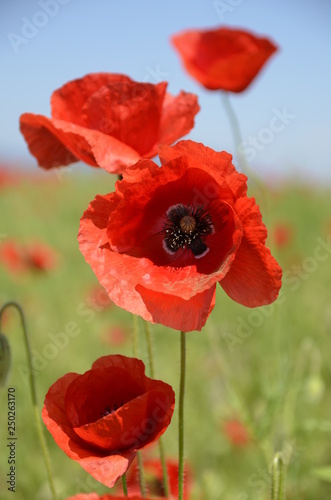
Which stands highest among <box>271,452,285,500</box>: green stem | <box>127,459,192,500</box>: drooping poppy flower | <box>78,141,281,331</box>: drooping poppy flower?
<box>78,141,281,331</box>: drooping poppy flower

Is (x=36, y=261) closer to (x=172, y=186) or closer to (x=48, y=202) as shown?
(x=172, y=186)

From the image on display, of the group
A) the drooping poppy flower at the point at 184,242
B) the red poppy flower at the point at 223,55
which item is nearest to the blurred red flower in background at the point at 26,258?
the red poppy flower at the point at 223,55

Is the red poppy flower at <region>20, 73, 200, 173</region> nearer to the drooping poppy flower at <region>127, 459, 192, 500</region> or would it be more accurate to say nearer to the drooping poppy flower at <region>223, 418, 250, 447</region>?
the drooping poppy flower at <region>127, 459, 192, 500</region>

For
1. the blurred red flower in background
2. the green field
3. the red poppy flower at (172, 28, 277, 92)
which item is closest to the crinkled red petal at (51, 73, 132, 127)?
the green field

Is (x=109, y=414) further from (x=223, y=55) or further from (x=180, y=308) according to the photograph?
(x=223, y=55)

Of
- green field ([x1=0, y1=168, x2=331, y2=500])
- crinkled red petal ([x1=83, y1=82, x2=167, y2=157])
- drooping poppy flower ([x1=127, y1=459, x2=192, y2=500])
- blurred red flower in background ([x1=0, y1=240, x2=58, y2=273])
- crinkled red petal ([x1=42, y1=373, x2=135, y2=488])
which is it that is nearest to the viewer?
crinkled red petal ([x1=42, y1=373, x2=135, y2=488])

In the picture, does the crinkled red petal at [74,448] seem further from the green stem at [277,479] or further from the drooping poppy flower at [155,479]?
the drooping poppy flower at [155,479]
